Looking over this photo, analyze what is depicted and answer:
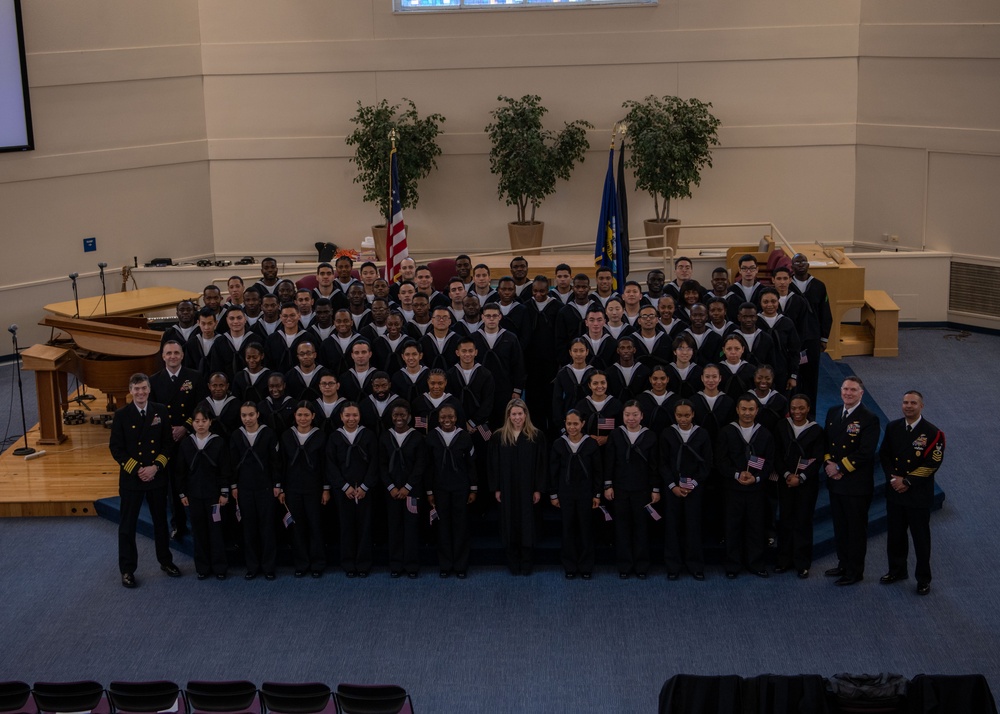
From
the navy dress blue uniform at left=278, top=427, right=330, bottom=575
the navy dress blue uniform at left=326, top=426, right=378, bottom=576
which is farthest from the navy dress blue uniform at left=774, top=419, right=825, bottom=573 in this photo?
the navy dress blue uniform at left=278, top=427, right=330, bottom=575

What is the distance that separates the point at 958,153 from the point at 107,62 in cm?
1106

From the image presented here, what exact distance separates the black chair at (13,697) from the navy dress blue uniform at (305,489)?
3.00 meters

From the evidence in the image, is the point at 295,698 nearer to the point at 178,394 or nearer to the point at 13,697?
the point at 13,697

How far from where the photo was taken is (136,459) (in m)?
9.29

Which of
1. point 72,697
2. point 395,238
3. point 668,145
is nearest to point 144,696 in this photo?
point 72,697

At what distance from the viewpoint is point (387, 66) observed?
16906 millimetres

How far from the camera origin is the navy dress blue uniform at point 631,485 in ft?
29.9

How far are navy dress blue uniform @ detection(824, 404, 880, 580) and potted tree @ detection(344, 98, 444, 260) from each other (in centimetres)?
867

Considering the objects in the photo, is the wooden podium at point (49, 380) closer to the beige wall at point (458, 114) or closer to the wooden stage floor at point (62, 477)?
the wooden stage floor at point (62, 477)

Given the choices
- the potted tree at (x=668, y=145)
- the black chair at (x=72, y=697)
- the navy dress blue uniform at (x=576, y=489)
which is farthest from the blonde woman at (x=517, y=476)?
the potted tree at (x=668, y=145)

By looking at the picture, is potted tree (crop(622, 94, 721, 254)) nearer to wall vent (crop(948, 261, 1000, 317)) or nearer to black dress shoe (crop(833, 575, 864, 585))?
wall vent (crop(948, 261, 1000, 317))

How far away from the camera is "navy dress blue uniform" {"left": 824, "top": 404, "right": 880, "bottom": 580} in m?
8.87

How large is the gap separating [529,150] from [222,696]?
35.1 ft

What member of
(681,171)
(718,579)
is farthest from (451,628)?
(681,171)
